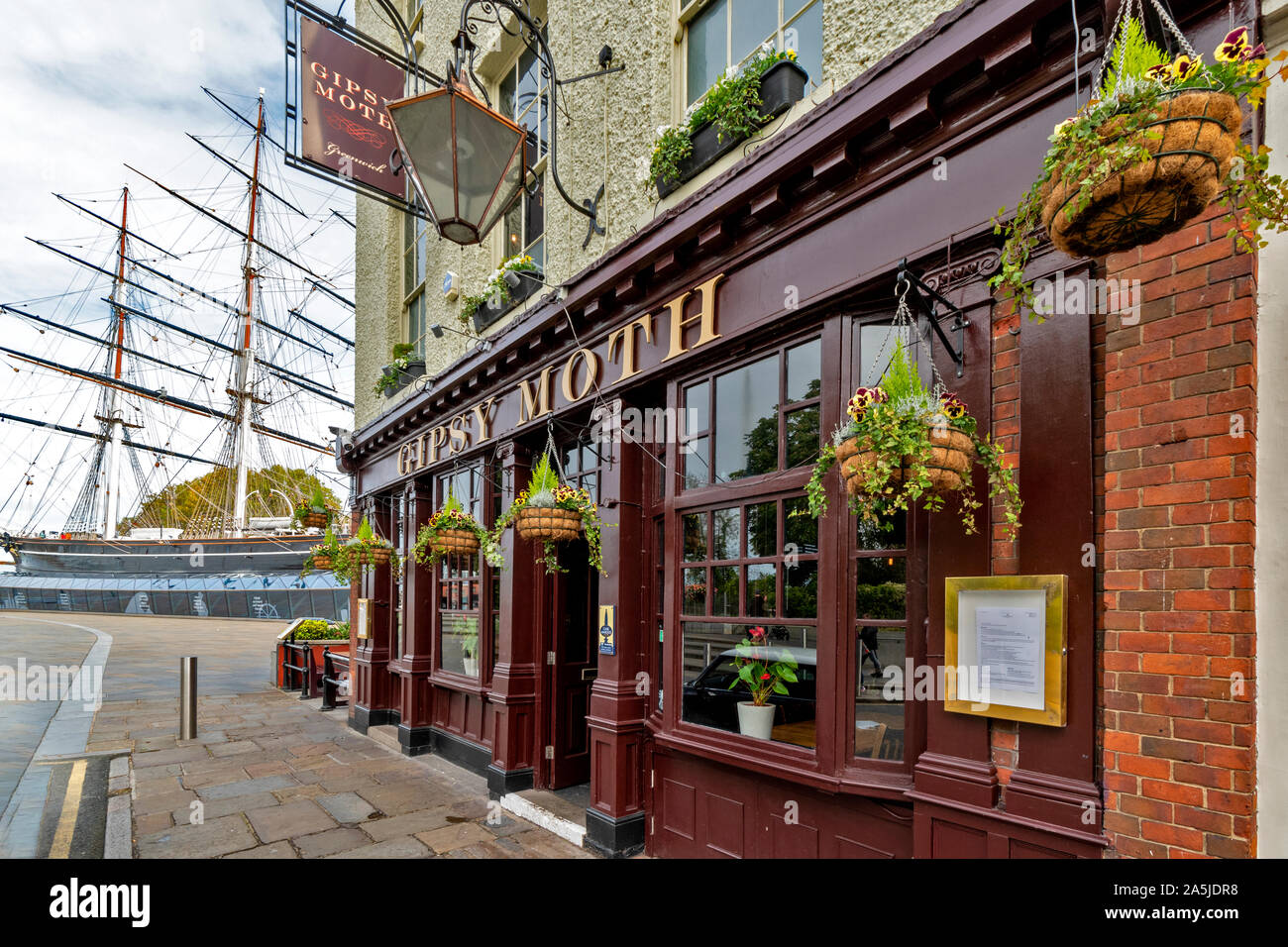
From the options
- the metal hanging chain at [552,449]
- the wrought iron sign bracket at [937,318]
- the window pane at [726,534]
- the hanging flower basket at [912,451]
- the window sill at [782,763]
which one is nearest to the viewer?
the hanging flower basket at [912,451]

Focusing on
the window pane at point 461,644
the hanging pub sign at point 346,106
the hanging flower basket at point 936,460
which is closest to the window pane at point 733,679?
the hanging flower basket at point 936,460

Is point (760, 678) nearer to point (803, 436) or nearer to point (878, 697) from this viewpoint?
point (878, 697)

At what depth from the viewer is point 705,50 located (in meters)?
5.91

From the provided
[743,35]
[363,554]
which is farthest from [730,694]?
[363,554]

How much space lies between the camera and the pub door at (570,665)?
7.51 m

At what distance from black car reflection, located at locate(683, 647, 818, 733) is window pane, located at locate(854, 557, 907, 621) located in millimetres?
485

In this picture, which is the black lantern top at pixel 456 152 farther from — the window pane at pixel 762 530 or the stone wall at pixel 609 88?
the window pane at pixel 762 530

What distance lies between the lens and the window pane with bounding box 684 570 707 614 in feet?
17.4

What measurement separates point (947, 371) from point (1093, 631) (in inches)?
56.7

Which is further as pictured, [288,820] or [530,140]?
[530,140]

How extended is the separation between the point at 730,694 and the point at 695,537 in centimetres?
120

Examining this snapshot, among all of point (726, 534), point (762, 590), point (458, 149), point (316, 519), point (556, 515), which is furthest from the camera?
point (316, 519)

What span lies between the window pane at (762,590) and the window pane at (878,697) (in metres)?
0.74

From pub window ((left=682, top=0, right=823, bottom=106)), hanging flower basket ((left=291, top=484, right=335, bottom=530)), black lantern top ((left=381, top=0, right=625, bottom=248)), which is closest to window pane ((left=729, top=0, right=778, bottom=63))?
pub window ((left=682, top=0, right=823, bottom=106))
